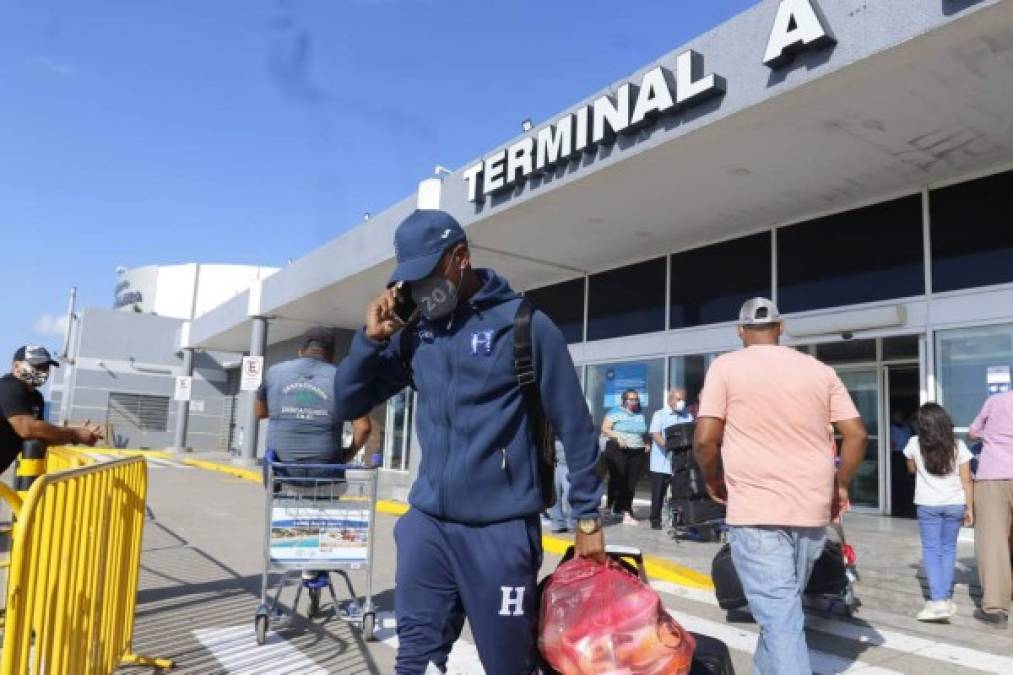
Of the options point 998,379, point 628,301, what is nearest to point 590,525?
point 998,379

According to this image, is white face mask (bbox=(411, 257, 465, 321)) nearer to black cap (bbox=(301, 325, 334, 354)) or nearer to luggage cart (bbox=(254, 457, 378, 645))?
luggage cart (bbox=(254, 457, 378, 645))

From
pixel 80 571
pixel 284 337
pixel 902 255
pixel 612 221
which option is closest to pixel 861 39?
pixel 902 255

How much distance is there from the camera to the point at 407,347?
269 cm

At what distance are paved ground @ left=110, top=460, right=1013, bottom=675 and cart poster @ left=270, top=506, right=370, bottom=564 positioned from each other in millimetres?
555

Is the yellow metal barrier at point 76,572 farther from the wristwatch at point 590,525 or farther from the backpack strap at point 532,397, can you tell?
the wristwatch at point 590,525

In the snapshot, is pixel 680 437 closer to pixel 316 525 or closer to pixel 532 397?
pixel 316 525

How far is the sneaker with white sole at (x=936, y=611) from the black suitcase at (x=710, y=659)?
396 centimetres

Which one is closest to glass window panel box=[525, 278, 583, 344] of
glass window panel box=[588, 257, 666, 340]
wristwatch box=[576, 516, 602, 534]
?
glass window panel box=[588, 257, 666, 340]

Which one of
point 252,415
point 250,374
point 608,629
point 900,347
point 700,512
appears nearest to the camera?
point 608,629

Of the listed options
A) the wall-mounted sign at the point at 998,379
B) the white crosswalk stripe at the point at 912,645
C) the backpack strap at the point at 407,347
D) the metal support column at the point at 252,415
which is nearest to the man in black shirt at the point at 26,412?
the backpack strap at the point at 407,347

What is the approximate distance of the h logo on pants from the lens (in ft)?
7.36

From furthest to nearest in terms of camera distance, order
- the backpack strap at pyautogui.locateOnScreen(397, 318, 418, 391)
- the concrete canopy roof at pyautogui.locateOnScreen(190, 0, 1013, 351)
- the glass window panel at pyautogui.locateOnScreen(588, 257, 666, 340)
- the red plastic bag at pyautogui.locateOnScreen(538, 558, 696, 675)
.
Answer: the glass window panel at pyautogui.locateOnScreen(588, 257, 666, 340) → the concrete canopy roof at pyautogui.locateOnScreen(190, 0, 1013, 351) → the backpack strap at pyautogui.locateOnScreen(397, 318, 418, 391) → the red plastic bag at pyautogui.locateOnScreen(538, 558, 696, 675)

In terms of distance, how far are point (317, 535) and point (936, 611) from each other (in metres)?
4.55

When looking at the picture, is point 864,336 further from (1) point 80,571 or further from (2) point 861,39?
(1) point 80,571
